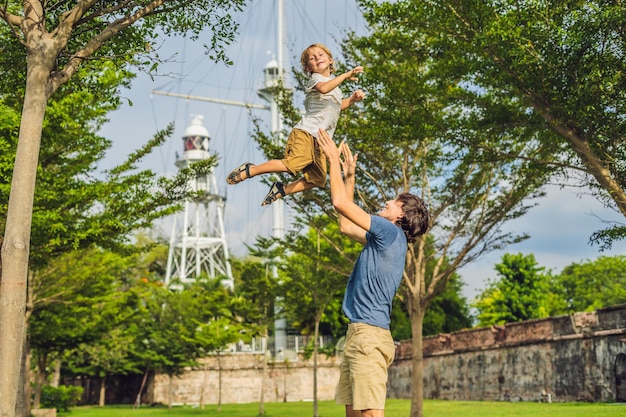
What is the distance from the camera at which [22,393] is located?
818 inches

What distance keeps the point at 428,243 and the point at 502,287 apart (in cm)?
3137

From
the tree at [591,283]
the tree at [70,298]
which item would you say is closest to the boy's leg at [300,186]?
the tree at [70,298]

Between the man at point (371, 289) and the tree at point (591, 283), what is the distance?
60.4 m

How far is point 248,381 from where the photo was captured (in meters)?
54.5

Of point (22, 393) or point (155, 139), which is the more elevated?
point (155, 139)

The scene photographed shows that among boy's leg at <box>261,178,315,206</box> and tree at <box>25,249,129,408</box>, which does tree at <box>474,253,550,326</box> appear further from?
boy's leg at <box>261,178,315,206</box>

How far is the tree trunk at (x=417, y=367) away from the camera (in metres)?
21.0

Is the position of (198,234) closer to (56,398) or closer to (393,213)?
(56,398)

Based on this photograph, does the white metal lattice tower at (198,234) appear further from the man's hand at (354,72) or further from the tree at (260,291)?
the man's hand at (354,72)

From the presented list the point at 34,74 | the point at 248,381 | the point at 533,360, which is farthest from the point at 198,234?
the point at 34,74

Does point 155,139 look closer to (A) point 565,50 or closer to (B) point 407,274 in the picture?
(B) point 407,274

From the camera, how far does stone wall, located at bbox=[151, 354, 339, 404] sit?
174 feet

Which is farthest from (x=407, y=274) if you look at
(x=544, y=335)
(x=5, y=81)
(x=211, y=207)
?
(x=211, y=207)

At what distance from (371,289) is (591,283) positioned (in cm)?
6460
